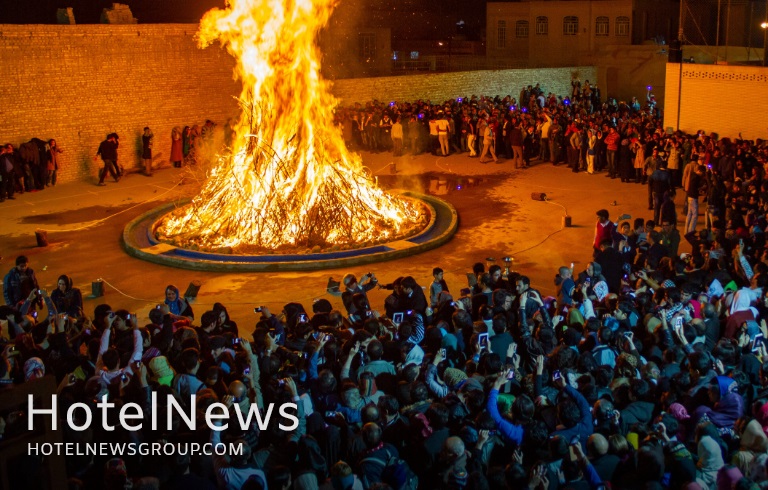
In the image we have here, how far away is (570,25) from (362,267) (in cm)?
3009

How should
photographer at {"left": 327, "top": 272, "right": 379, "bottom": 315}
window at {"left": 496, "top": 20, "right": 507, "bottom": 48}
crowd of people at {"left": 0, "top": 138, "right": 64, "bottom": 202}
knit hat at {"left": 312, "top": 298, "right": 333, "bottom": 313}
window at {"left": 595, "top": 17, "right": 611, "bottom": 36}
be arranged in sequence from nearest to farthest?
knit hat at {"left": 312, "top": 298, "right": 333, "bottom": 313}
photographer at {"left": 327, "top": 272, "right": 379, "bottom": 315}
crowd of people at {"left": 0, "top": 138, "right": 64, "bottom": 202}
window at {"left": 595, "top": 17, "right": 611, "bottom": 36}
window at {"left": 496, "top": 20, "right": 507, "bottom": 48}

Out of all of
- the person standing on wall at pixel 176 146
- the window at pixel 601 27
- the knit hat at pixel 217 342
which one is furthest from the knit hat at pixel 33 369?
the window at pixel 601 27

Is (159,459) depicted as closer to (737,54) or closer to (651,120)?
(651,120)

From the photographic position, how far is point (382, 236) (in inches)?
679

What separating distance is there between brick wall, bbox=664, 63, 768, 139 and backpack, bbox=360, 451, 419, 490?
20.0m

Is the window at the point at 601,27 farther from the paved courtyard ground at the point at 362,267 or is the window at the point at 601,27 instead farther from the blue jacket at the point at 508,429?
the blue jacket at the point at 508,429

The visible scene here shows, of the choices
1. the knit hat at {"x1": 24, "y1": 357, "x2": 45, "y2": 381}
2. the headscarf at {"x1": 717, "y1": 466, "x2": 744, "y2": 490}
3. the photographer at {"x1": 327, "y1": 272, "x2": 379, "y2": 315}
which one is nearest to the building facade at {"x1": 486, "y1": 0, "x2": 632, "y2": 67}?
the photographer at {"x1": 327, "y1": 272, "x2": 379, "y2": 315}

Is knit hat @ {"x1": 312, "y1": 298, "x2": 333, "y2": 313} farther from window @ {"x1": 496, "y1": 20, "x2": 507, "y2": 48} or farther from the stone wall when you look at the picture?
window @ {"x1": 496, "y1": 20, "x2": 507, "y2": 48}

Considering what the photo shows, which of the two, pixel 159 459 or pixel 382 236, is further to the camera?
pixel 382 236

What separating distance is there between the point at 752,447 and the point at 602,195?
15.3 meters

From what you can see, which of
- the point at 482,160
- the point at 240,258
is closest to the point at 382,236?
the point at 240,258

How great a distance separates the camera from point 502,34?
1757 inches

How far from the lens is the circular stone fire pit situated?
623 inches

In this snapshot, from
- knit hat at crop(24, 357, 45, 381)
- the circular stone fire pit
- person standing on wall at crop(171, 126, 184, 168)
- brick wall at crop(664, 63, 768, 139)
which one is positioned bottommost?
the circular stone fire pit
